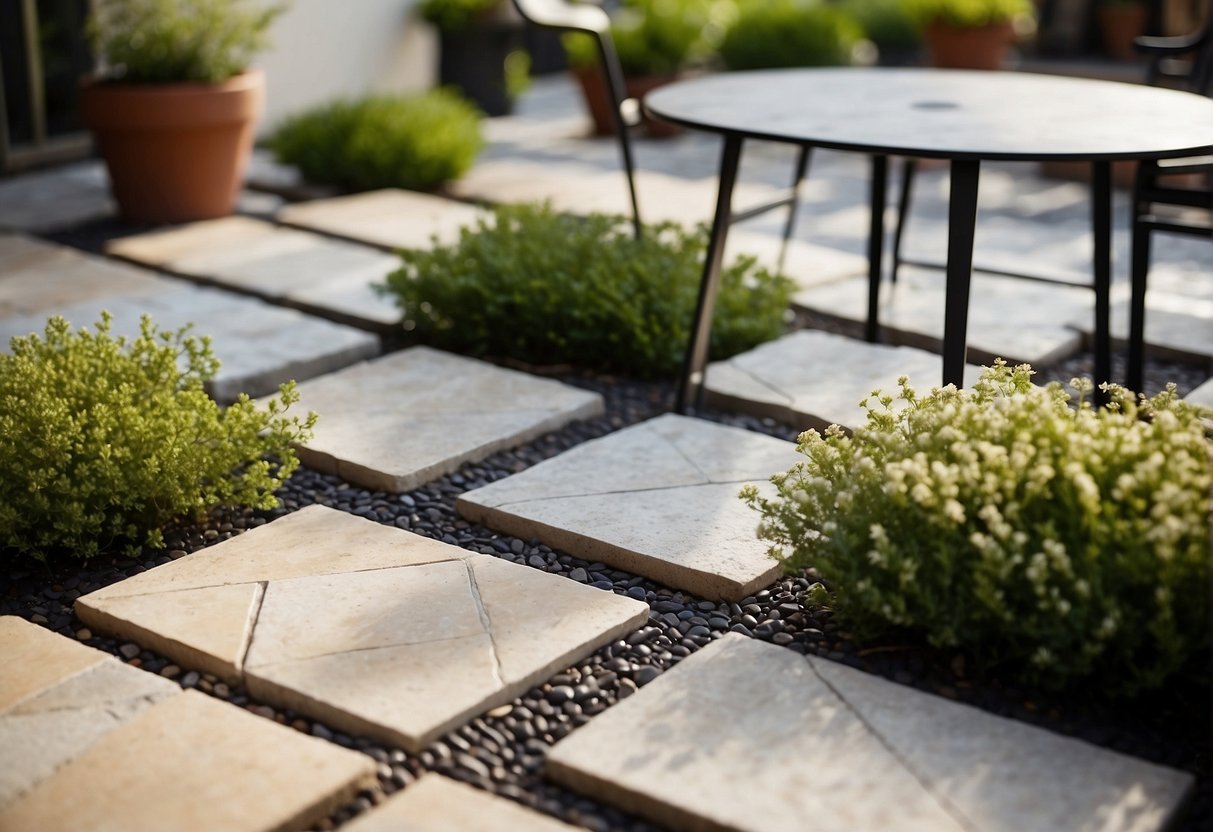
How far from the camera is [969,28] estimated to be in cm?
757

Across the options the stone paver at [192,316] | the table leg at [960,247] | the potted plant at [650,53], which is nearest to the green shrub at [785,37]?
the potted plant at [650,53]

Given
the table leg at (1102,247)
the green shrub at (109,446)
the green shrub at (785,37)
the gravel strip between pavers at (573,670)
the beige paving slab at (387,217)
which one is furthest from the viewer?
the green shrub at (785,37)

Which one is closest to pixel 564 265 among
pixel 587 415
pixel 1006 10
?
pixel 587 415

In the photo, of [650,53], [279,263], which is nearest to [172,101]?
[279,263]

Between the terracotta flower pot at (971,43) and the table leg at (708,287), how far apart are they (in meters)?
4.83

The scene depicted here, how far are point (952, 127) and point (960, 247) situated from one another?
30 centimetres

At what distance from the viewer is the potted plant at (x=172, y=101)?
4.96 meters

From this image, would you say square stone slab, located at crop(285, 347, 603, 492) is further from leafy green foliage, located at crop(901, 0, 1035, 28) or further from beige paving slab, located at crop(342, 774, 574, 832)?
leafy green foliage, located at crop(901, 0, 1035, 28)

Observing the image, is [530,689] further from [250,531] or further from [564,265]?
[564,265]

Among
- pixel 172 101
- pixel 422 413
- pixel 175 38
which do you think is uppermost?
pixel 175 38

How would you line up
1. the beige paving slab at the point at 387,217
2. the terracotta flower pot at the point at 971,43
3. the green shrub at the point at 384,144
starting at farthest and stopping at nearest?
the terracotta flower pot at the point at 971,43 < the green shrub at the point at 384,144 < the beige paving slab at the point at 387,217

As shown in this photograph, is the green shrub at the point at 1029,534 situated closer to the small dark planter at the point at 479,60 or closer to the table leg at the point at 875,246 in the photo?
the table leg at the point at 875,246

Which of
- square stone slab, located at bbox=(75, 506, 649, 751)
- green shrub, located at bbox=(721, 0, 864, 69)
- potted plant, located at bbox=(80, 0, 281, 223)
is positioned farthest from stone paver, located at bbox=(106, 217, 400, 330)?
green shrub, located at bbox=(721, 0, 864, 69)

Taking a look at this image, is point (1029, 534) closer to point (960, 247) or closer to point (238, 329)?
point (960, 247)
